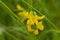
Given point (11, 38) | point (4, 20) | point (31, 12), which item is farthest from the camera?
point (4, 20)

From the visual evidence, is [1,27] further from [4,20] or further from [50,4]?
[50,4]

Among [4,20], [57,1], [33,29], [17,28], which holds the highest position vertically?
[57,1]

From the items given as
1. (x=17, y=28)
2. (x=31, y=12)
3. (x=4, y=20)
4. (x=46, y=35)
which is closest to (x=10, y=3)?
(x=4, y=20)

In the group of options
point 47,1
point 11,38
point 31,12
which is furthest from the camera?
point 47,1

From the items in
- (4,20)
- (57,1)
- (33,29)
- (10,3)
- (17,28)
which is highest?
(57,1)

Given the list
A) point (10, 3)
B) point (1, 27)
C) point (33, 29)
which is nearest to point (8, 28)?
point (1, 27)

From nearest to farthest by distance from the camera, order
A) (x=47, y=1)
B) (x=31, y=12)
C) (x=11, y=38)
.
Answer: (x=31, y=12), (x=11, y=38), (x=47, y=1)

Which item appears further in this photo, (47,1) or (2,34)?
(47,1)

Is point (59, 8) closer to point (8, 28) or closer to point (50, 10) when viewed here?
point (50, 10)

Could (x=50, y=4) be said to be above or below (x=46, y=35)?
above

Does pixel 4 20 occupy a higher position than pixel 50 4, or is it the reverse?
pixel 50 4
